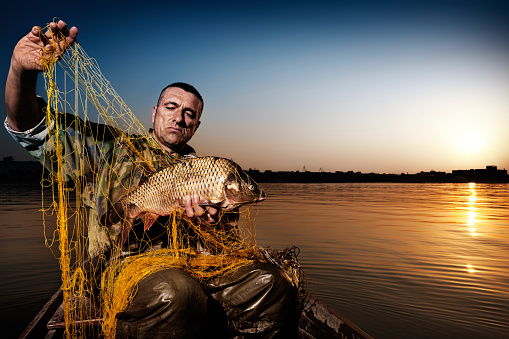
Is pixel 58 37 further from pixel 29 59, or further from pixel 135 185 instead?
pixel 135 185

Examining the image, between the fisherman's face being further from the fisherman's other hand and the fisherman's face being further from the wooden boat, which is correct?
the wooden boat

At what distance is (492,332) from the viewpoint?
5664 millimetres

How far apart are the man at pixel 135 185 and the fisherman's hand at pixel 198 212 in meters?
0.01

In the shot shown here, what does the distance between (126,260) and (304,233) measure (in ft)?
38.3

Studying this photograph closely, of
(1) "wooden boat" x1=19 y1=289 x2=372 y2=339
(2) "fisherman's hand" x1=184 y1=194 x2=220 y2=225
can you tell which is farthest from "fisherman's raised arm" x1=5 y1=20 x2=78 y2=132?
(1) "wooden boat" x1=19 y1=289 x2=372 y2=339

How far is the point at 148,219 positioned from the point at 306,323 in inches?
83.6

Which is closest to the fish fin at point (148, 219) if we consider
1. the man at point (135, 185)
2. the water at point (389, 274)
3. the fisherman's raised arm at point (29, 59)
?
the man at point (135, 185)

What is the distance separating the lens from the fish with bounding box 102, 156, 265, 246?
344cm

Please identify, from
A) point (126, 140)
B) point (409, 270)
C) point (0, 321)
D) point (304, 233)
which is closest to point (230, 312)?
point (126, 140)

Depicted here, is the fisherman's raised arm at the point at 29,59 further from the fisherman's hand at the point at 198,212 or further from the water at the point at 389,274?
the water at the point at 389,274

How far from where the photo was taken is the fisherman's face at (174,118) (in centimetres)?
414

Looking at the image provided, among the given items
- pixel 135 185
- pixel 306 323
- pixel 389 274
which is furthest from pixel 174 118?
pixel 389 274

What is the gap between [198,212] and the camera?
3.48 metres

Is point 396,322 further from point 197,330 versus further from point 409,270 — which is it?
point 197,330
